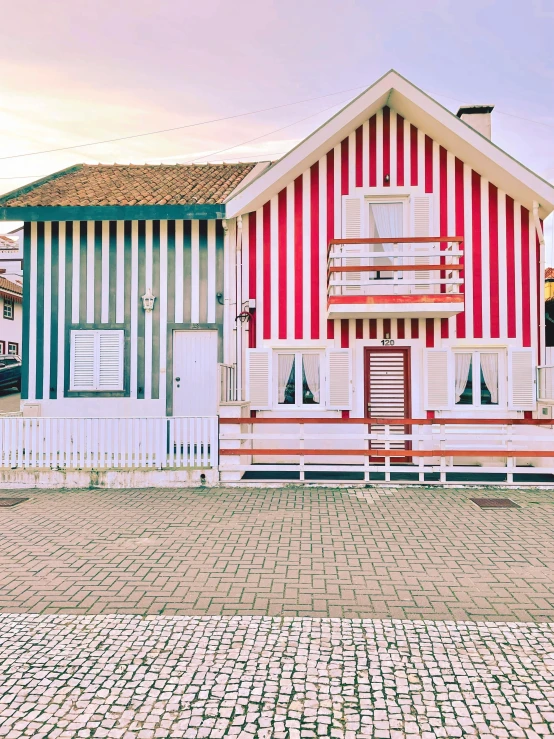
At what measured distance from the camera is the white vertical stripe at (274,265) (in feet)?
40.1

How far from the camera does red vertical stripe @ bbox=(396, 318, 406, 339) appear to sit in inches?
472

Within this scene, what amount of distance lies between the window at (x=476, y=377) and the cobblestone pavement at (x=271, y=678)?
821 cm

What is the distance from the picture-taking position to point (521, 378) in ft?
38.7

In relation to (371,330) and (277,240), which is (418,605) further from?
(277,240)

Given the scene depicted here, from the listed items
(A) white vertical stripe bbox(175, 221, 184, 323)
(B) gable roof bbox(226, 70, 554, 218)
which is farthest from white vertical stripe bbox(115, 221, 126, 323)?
(B) gable roof bbox(226, 70, 554, 218)

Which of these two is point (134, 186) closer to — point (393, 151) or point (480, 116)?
point (393, 151)

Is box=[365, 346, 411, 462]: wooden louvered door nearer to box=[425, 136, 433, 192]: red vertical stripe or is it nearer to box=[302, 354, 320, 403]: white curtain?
box=[302, 354, 320, 403]: white curtain

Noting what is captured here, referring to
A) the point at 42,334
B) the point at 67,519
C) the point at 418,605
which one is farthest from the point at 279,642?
the point at 42,334

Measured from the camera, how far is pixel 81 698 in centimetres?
328

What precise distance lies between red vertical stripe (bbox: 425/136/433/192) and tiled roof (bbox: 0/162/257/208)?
4941 mm

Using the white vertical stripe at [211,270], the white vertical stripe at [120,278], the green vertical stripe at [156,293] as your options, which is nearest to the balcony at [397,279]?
the white vertical stripe at [211,270]

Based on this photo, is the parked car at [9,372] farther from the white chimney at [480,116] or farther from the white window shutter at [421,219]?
the white chimney at [480,116]

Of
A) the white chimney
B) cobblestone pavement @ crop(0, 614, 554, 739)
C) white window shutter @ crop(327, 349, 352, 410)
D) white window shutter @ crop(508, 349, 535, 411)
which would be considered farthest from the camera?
the white chimney

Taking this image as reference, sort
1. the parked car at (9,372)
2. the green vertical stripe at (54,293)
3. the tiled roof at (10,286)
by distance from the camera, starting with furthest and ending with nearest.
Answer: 1. the tiled roof at (10,286)
2. the parked car at (9,372)
3. the green vertical stripe at (54,293)
